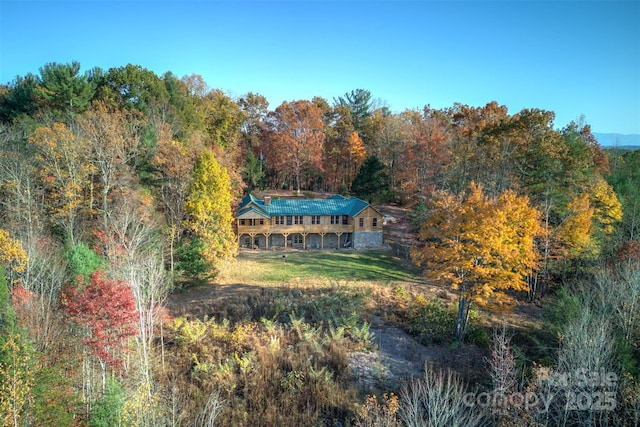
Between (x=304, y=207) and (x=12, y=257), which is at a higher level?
(x=304, y=207)

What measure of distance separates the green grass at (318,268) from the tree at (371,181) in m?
9.84

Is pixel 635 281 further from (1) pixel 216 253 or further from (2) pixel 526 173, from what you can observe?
(1) pixel 216 253

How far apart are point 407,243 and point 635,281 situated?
68.5 feet

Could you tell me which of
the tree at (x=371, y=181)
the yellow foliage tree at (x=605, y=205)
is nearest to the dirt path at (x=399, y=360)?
the yellow foliage tree at (x=605, y=205)

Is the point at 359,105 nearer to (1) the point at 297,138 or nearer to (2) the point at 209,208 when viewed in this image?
(1) the point at 297,138

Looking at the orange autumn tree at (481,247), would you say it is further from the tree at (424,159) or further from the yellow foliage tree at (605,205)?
the tree at (424,159)

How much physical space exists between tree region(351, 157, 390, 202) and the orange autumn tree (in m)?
20.5

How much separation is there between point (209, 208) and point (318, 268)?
31.6 feet

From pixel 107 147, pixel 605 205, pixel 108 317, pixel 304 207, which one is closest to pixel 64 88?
pixel 107 147

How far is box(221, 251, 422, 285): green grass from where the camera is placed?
27906 mm

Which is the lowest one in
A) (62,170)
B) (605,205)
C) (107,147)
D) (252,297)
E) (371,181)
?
(252,297)

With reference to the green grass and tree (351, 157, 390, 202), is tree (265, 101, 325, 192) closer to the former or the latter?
tree (351, 157, 390, 202)

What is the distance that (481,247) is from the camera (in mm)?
19953

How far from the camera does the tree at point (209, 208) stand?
1029 inches
